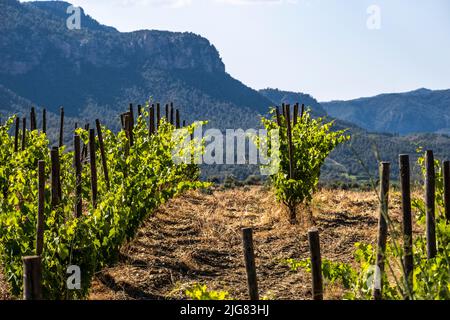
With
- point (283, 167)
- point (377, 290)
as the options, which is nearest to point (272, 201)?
point (283, 167)

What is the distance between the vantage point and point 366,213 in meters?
10.8

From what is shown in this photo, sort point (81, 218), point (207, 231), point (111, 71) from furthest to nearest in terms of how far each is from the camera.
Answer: point (111, 71) < point (207, 231) < point (81, 218)

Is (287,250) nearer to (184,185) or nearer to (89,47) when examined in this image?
(184,185)

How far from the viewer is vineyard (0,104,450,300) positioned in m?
4.27

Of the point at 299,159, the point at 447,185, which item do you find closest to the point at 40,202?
the point at 447,185

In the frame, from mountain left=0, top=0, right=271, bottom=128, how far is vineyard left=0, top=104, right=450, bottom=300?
88.3 m

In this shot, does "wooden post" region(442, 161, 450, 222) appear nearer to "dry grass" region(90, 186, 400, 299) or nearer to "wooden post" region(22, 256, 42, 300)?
"dry grass" region(90, 186, 400, 299)

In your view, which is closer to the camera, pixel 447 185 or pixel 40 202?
pixel 40 202

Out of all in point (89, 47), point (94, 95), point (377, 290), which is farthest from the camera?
point (89, 47)

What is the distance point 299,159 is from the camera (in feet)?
33.7

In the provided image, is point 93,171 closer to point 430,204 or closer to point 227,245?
point 227,245

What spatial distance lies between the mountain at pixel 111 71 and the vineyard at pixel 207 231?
88.3 m

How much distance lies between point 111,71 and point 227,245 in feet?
412
